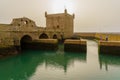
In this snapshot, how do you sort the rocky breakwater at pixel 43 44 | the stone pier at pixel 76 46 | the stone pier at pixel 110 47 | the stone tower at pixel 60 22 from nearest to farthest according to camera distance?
1. the stone pier at pixel 110 47
2. the stone pier at pixel 76 46
3. the rocky breakwater at pixel 43 44
4. the stone tower at pixel 60 22

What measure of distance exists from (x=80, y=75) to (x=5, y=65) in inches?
231

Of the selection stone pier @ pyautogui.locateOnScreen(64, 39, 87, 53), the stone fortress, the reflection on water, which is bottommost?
the reflection on water

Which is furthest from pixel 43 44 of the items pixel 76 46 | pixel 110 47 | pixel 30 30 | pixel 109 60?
pixel 109 60

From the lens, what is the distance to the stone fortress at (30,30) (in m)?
14.1

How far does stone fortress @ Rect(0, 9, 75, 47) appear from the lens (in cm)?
1411

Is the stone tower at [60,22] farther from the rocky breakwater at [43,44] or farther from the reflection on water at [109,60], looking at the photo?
the reflection on water at [109,60]

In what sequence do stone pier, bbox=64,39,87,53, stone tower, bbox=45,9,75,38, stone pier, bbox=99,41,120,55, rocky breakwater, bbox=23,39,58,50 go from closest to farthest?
stone pier, bbox=99,41,120,55, stone pier, bbox=64,39,87,53, rocky breakwater, bbox=23,39,58,50, stone tower, bbox=45,9,75,38

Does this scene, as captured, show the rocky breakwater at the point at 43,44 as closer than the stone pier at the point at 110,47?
No

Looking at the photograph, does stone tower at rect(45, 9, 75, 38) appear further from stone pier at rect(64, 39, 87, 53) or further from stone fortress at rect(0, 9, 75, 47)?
stone pier at rect(64, 39, 87, 53)

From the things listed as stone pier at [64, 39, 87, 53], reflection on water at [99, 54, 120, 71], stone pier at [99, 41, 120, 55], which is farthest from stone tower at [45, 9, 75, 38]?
reflection on water at [99, 54, 120, 71]

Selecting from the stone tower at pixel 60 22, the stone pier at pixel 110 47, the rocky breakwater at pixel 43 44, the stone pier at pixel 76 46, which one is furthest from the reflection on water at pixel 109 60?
the stone tower at pixel 60 22

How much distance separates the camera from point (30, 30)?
18.0 metres

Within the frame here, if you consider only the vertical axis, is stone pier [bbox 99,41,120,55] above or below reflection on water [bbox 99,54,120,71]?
above

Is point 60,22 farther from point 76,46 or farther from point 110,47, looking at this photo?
point 110,47
